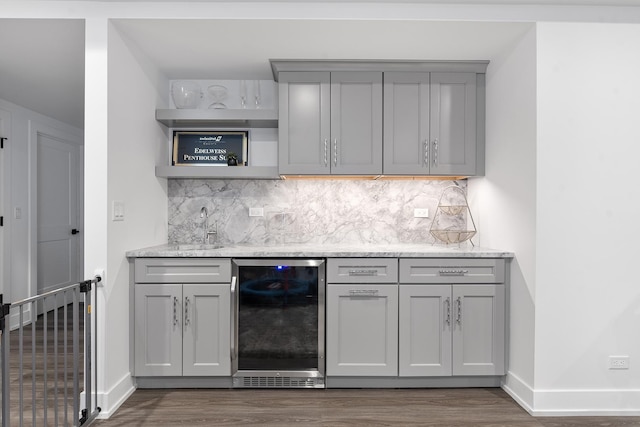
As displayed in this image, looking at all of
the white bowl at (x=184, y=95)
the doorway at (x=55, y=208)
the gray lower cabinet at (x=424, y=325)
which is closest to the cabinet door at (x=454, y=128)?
the gray lower cabinet at (x=424, y=325)

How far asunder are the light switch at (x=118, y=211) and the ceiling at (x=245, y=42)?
42.9 inches

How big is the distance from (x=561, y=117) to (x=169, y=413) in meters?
2.99

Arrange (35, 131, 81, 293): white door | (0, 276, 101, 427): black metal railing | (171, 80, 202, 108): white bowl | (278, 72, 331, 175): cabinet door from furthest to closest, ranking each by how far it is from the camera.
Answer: (35, 131, 81, 293): white door → (171, 80, 202, 108): white bowl → (278, 72, 331, 175): cabinet door → (0, 276, 101, 427): black metal railing

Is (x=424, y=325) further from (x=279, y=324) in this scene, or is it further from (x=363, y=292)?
(x=279, y=324)

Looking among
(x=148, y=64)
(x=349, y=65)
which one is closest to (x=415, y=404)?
(x=349, y=65)

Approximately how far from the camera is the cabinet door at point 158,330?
2721mm

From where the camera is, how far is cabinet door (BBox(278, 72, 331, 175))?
3068 millimetres

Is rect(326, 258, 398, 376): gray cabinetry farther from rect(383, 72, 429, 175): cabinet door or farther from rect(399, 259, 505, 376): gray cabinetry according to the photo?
rect(383, 72, 429, 175): cabinet door

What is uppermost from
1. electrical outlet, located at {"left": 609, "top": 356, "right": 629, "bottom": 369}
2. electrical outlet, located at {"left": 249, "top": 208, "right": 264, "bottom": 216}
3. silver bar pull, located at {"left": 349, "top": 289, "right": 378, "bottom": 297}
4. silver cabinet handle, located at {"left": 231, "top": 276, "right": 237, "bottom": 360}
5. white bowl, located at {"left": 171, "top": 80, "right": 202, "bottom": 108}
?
white bowl, located at {"left": 171, "top": 80, "right": 202, "bottom": 108}

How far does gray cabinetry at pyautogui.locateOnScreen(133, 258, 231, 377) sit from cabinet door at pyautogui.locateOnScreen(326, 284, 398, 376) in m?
0.72

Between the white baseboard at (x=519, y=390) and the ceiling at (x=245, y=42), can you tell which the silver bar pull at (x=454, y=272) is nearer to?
the white baseboard at (x=519, y=390)

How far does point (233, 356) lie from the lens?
9.02 feet

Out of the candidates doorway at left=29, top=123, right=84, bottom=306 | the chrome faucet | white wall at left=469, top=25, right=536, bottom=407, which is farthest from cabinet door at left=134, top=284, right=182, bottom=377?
doorway at left=29, top=123, right=84, bottom=306

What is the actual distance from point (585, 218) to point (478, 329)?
983 millimetres
